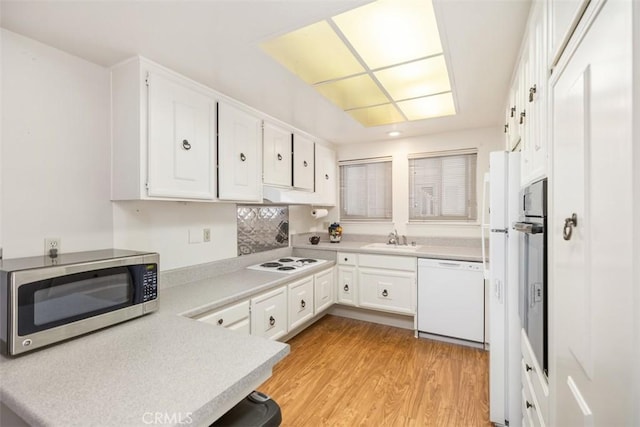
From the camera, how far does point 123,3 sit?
1.20 metres

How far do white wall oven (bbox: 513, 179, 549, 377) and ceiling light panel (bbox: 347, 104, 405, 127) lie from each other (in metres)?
1.62

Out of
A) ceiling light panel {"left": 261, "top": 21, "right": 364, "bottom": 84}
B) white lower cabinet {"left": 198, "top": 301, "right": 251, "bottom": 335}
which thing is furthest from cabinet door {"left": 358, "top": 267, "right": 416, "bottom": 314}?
ceiling light panel {"left": 261, "top": 21, "right": 364, "bottom": 84}

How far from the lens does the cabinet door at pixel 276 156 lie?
8.58 ft

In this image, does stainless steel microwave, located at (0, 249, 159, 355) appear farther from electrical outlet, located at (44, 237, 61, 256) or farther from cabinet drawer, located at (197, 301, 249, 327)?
cabinet drawer, located at (197, 301, 249, 327)

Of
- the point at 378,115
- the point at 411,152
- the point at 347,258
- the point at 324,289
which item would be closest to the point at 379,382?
the point at 324,289

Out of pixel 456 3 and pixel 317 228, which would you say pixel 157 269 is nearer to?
pixel 456 3

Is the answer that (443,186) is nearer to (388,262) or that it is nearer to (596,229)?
(388,262)

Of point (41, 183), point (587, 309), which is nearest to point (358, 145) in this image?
point (41, 183)

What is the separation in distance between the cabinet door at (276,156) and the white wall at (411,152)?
4.08ft

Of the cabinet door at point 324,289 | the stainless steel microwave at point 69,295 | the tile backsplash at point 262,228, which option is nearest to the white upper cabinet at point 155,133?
the stainless steel microwave at point 69,295

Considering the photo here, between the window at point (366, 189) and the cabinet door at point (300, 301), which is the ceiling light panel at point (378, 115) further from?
the cabinet door at point (300, 301)

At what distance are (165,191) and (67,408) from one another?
48.1 inches

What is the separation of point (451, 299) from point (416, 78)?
2.02 m

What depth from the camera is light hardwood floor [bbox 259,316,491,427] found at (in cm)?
180
